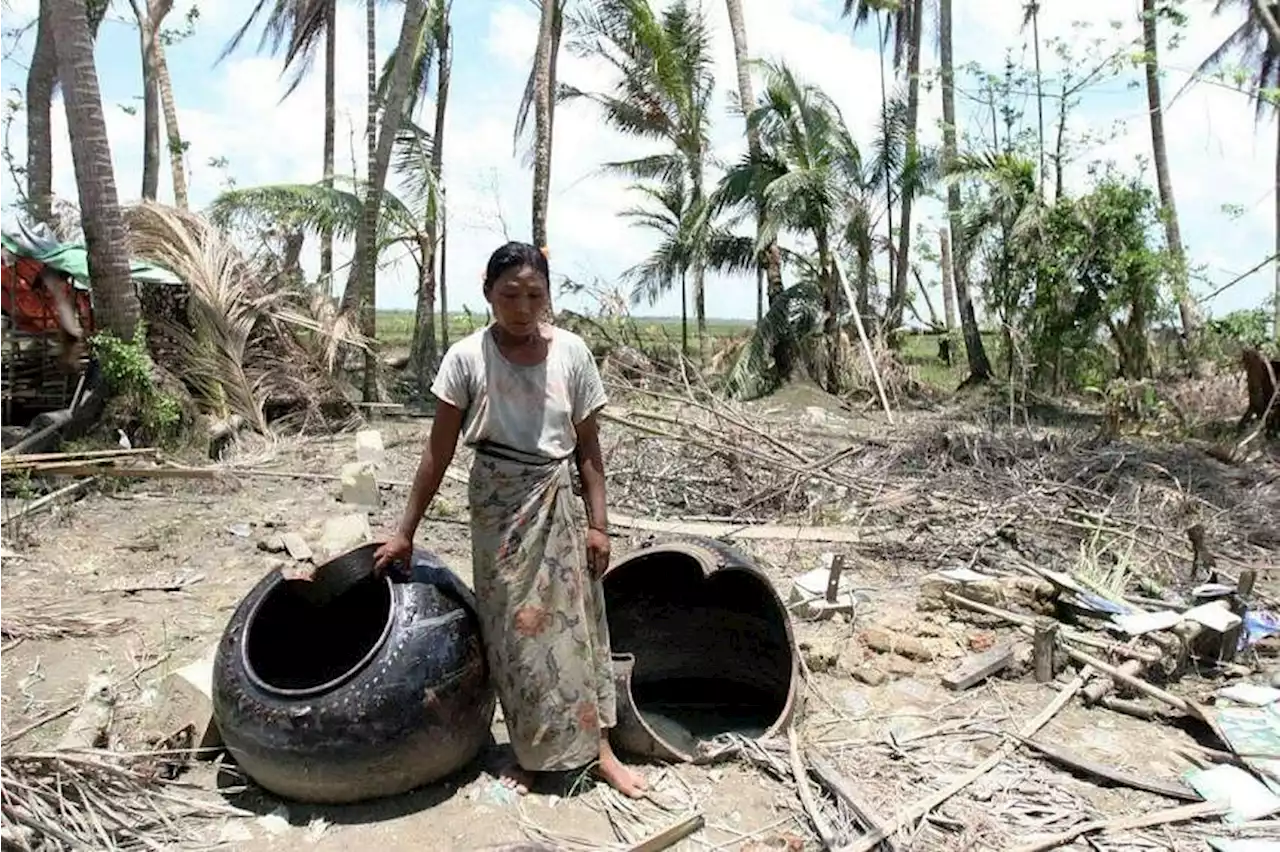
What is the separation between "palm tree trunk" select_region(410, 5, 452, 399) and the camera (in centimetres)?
1415

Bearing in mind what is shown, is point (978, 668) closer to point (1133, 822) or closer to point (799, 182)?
point (1133, 822)

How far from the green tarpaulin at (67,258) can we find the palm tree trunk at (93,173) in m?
0.50

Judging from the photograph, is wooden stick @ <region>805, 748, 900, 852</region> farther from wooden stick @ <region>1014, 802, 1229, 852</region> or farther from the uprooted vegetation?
the uprooted vegetation

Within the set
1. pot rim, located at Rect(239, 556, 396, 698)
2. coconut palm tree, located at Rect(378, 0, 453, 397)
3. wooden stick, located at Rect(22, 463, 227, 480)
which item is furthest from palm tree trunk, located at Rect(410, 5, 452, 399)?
pot rim, located at Rect(239, 556, 396, 698)

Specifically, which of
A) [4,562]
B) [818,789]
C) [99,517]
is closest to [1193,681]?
[818,789]

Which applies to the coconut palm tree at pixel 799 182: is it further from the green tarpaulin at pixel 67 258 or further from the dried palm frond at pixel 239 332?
the green tarpaulin at pixel 67 258

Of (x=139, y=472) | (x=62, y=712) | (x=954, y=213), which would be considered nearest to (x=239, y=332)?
(x=139, y=472)

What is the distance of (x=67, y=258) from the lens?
9391 millimetres

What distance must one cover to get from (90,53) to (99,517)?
3978 millimetres

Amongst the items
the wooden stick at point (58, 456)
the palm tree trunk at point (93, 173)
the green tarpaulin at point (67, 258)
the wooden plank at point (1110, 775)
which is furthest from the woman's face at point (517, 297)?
the green tarpaulin at point (67, 258)

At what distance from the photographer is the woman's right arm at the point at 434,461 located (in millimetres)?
3248

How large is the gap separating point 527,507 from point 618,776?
3.18ft

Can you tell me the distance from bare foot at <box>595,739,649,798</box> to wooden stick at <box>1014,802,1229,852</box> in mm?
1191

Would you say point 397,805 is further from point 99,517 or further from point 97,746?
point 99,517
